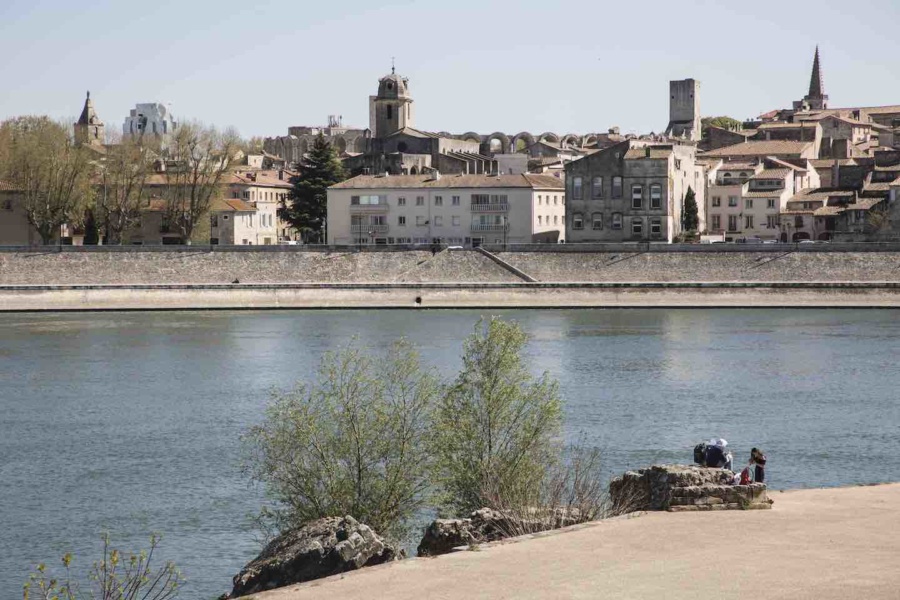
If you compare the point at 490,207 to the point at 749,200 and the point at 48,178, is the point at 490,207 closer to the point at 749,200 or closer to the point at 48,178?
the point at 749,200

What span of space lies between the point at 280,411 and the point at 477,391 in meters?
3.10

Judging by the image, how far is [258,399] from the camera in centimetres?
4194

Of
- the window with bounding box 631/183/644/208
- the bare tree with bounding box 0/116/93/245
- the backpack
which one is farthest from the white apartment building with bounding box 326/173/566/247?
the backpack

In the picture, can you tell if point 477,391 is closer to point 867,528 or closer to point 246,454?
point 867,528

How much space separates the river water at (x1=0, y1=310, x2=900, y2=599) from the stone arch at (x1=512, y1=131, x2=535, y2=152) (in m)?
67.1

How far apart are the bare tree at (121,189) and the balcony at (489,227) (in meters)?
19.2

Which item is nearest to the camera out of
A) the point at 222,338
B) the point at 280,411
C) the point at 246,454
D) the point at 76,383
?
the point at 280,411

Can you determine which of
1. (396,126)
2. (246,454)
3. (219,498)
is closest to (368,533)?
(219,498)

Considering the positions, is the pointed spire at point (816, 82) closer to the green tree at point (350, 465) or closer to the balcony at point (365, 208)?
the balcony at point (365, 208)

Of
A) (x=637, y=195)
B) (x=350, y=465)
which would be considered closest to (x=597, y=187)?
(x=637, y=195)

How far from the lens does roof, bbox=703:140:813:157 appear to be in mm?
108000

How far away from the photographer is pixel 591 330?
62.0m

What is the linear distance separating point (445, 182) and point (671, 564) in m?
73.8

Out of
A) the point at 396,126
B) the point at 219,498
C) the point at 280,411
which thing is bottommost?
the point at 219,498
